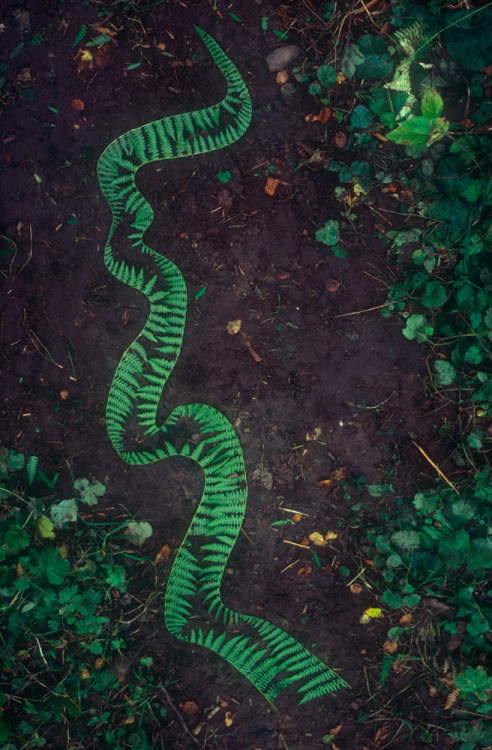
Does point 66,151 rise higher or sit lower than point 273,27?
lower

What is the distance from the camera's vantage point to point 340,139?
330 cm

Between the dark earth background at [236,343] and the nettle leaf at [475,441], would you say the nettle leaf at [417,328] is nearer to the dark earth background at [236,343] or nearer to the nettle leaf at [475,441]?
the dark earth background at [236,343]

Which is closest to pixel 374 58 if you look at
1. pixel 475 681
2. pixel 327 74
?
pixel 327 74

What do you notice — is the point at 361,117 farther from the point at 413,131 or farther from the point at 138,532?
the point at 138,532

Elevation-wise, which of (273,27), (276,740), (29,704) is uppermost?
(273,27)

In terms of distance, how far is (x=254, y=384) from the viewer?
3.38 m

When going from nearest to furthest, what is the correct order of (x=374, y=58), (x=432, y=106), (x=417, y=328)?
(x=432, y=106)
(x=374, y=58)
(x=417, y=328)

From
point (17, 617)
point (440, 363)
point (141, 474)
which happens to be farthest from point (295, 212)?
point (17, 617)

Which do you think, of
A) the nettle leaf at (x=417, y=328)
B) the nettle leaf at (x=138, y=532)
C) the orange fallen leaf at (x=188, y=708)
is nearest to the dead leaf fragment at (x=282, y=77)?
the nettle leaf at (x=417, y=328)

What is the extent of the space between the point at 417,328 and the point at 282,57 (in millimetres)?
2185

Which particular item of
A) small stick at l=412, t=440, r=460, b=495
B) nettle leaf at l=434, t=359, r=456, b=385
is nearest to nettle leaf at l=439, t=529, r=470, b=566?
small stick at l=412, t=440, r=460, b=495

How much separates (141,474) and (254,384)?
107 cm

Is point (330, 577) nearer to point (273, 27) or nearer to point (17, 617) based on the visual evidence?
point (17, 617)

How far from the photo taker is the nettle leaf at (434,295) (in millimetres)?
3268
